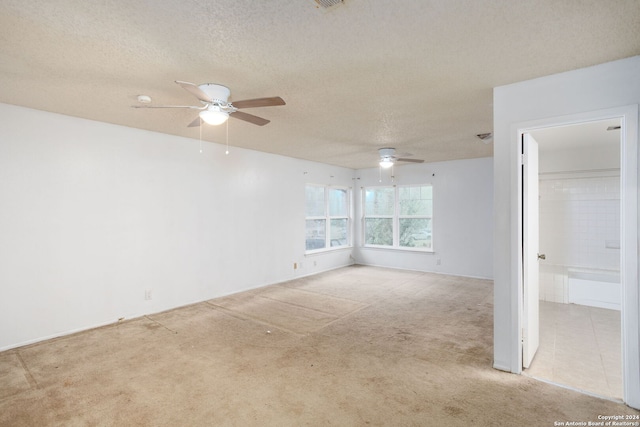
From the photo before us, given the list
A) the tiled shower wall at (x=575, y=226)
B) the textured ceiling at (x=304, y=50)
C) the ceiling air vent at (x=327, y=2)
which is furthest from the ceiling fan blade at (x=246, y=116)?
the tiled shower wall at (x=575, y=226)

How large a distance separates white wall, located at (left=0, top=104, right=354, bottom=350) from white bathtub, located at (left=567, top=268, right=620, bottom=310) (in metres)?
4.97

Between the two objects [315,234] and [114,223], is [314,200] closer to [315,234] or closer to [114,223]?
[315,234]

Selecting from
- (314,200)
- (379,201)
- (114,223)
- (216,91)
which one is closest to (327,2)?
(216,91)

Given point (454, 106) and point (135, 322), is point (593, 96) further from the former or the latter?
point (135, 322)

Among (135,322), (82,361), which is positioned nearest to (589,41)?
(82,361)

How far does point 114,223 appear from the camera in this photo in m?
3.90

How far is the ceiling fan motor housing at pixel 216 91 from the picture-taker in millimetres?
2551

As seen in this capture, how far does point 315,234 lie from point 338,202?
46.6 inches

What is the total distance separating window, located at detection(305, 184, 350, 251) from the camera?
274 inches

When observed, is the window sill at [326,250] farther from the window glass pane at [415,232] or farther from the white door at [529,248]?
the white door at [529,248]

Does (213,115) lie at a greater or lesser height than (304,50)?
lesser

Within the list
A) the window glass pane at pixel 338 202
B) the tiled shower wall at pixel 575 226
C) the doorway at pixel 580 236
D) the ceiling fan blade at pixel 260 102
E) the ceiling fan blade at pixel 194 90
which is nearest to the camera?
the ceiling fan blade at pixel 194 90

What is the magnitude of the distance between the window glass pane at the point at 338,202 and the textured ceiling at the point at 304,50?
4.18 meters

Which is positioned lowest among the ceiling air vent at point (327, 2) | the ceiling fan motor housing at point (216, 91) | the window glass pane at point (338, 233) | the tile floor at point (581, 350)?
the tile floor at point (581, 350)
